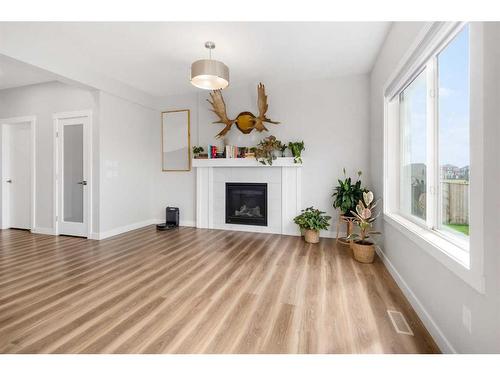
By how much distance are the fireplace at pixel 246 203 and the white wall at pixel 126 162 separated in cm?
189

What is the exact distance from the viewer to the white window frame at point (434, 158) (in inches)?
45.5

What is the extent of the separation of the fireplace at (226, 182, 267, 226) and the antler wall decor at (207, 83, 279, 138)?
3.57 ft

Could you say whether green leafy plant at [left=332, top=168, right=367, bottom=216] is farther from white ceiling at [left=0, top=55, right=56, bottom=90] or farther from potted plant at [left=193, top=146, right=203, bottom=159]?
white ceiling at [left=0, top=55, right=56, bottom=90]

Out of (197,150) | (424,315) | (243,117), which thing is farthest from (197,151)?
(424,315)

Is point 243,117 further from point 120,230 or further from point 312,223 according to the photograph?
point 120,230

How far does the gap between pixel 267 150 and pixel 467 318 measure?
11.3 ft

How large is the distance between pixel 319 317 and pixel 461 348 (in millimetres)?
807

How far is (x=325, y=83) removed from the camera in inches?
166

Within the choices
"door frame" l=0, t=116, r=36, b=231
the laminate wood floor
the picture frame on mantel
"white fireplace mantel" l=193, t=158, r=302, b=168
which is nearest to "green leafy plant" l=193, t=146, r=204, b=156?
"white fireplace mantel" l=193, t=158, r=302, b=168

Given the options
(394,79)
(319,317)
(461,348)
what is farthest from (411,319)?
(394,79)

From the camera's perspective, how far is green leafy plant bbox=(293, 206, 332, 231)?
386 centimetres

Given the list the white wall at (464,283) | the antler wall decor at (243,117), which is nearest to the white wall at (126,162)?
the antler wall decor at (243,117)

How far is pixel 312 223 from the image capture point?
3.87 m
